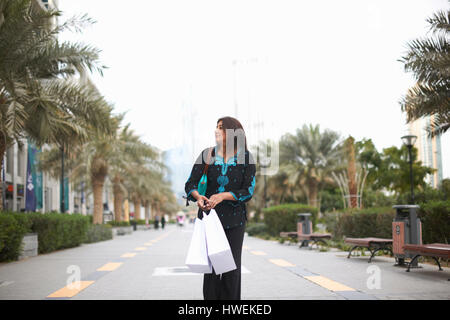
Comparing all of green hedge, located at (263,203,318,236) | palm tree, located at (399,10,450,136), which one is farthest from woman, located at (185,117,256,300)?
green hedge, located at (263,203,318,236)

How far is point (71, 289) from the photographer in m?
6.73

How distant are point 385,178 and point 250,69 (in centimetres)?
2204

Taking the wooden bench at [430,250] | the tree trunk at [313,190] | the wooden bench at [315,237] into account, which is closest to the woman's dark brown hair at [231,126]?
the wooden bench at [430,250]

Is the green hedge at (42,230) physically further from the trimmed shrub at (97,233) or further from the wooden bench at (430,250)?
the wooden bench at (430,250)

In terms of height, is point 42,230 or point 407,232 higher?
point 407,232

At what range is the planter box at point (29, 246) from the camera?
1212cm

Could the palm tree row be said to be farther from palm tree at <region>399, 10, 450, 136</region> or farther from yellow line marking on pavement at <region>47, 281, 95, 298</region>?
palm tree at <region>399, 10, 450, 136</region>

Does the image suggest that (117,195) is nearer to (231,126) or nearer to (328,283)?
(328,283)

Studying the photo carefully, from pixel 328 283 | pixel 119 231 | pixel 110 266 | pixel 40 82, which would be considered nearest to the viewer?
pixel 328 283

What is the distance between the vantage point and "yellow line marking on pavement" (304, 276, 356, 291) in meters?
6.53

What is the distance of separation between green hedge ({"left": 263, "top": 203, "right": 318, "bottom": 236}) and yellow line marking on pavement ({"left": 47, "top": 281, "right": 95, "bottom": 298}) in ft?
49.6

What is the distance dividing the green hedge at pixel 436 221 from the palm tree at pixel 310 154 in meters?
19.9

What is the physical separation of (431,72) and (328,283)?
321 inches

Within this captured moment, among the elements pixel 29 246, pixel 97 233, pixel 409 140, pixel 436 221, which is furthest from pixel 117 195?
pixel 436 221
